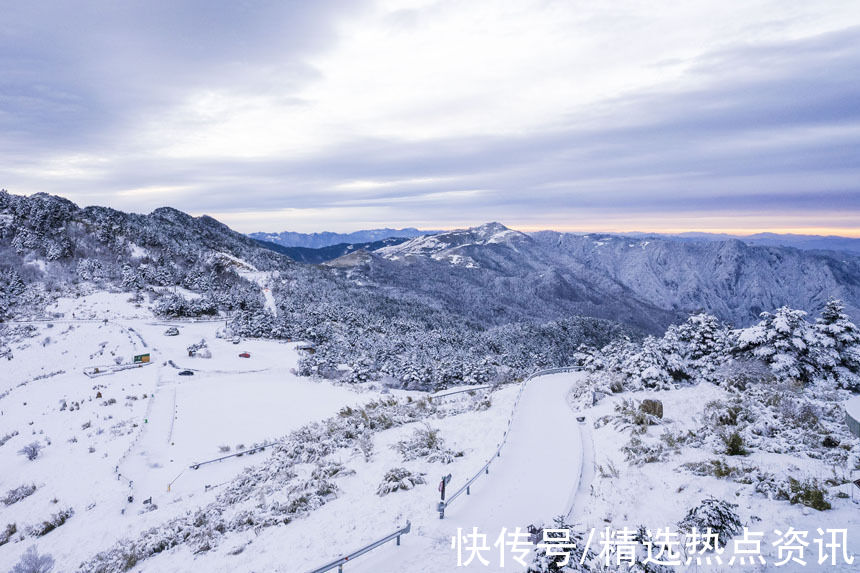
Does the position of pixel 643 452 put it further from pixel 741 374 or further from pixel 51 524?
pixel 51 524

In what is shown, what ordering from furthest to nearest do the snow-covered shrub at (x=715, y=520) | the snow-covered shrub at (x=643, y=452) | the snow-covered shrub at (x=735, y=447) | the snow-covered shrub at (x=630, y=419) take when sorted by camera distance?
the snow-covered shrub at (x=630, y=419) < the snow-covered shrub at (x=643, y=452) < the snow-covered shrub at (x=735, y=447) < the snow-covered shrub at (x=715, y=520)

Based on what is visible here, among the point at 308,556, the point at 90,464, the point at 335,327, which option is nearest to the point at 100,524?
the point at 90,464

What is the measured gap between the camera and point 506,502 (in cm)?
1044

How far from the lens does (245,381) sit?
31.7 m

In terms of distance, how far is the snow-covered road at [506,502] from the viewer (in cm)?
800

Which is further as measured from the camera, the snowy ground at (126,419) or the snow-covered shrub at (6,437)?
the snow-covered shrub at (6,437)

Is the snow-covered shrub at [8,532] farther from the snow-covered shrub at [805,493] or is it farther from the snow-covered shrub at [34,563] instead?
the snow-covered shrub at [805,493]

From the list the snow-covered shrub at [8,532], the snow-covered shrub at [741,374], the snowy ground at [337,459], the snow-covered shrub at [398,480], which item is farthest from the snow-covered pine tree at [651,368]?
the snow-covered shrub at [8,532]

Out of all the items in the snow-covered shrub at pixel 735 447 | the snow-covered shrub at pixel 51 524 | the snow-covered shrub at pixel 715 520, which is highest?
the snow-covered shrub at pixel 715 520

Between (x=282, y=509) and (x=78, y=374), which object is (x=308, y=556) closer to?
(x=282, y=509)

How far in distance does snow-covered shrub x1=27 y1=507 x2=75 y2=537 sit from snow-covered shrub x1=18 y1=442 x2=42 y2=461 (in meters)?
6.93

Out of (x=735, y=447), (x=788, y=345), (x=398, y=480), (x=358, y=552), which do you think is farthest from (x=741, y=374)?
(x=358, y=552)

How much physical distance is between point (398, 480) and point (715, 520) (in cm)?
820

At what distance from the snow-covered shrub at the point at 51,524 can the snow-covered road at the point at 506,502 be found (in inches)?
516
